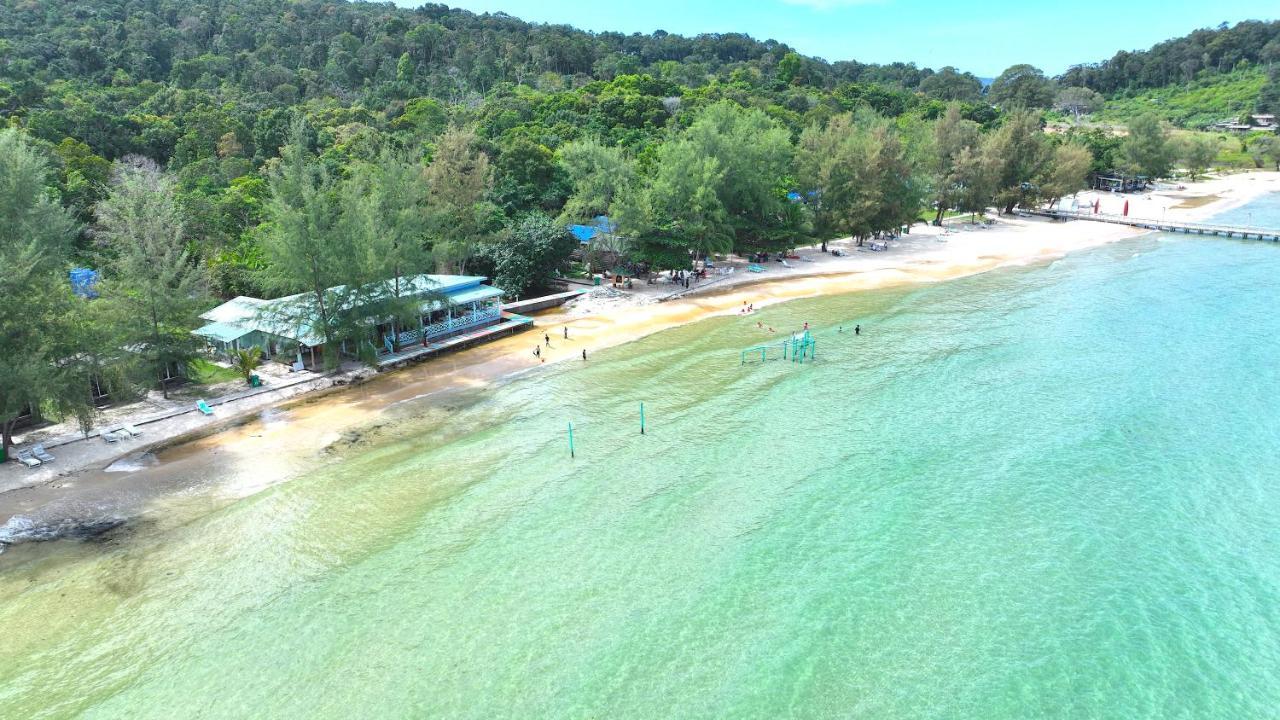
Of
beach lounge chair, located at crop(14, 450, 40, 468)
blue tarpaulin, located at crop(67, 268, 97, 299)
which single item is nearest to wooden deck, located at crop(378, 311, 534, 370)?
beach lounge chair, located at crop(14, 450, 40, 468)

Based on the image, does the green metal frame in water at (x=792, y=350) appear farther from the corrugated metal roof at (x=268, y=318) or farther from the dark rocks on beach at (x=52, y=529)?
the dark rocks on beach at (x=52, y=529)

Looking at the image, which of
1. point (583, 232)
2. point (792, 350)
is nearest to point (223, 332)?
point (583, 232)

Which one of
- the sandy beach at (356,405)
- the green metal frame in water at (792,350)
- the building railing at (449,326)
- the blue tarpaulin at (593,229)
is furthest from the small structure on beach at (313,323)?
the green metal frame in water at (792,350)

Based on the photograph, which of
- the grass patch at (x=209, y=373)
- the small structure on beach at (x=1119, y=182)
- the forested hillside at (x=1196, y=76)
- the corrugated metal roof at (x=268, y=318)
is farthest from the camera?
the forested hillside at (x=1196, y=76)

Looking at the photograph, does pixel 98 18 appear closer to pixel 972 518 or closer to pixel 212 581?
pixel 212 581

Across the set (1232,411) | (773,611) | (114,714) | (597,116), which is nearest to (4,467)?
(114,714)

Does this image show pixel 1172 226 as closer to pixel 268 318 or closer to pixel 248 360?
pixel 268 318

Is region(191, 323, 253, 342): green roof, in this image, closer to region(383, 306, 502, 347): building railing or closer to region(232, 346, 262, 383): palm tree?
region(232, 346, 262, 383): palm tree
